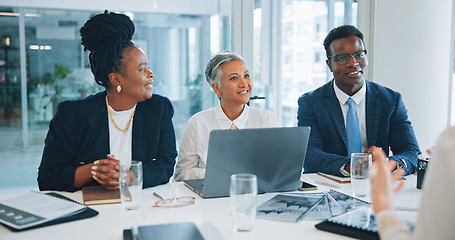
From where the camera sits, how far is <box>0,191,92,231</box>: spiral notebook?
1.44 metres

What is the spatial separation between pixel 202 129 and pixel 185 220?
1.07 meters

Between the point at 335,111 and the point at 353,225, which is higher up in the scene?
the point at 335,111

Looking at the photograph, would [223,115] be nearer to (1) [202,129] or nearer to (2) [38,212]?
(1) [202,129]

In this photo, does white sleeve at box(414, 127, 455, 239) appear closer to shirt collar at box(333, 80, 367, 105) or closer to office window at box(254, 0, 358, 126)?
shirt collar at box(333, 80, 367, 105)

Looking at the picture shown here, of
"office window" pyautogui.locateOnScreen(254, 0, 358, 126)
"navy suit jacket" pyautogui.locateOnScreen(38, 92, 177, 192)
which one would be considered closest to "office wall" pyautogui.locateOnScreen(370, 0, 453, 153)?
"office window" pyautogui.locateOnScreen(254, 0, 358, 126)

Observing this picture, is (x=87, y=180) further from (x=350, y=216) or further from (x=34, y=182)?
(x=34, y=182)

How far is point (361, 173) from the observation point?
1.79 m

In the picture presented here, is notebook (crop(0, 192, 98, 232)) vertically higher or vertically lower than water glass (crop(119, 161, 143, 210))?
lower

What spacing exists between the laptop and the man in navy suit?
2.67 ft

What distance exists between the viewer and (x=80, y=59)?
3.45 metres

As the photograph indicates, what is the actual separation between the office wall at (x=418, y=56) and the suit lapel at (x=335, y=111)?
1.70 m

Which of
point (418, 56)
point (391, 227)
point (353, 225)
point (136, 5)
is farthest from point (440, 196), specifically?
point (418, 56)

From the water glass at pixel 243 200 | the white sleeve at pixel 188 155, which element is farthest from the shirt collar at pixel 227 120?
the water glass at pixel 243 200

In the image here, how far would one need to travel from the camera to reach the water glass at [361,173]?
1781 millimetres
